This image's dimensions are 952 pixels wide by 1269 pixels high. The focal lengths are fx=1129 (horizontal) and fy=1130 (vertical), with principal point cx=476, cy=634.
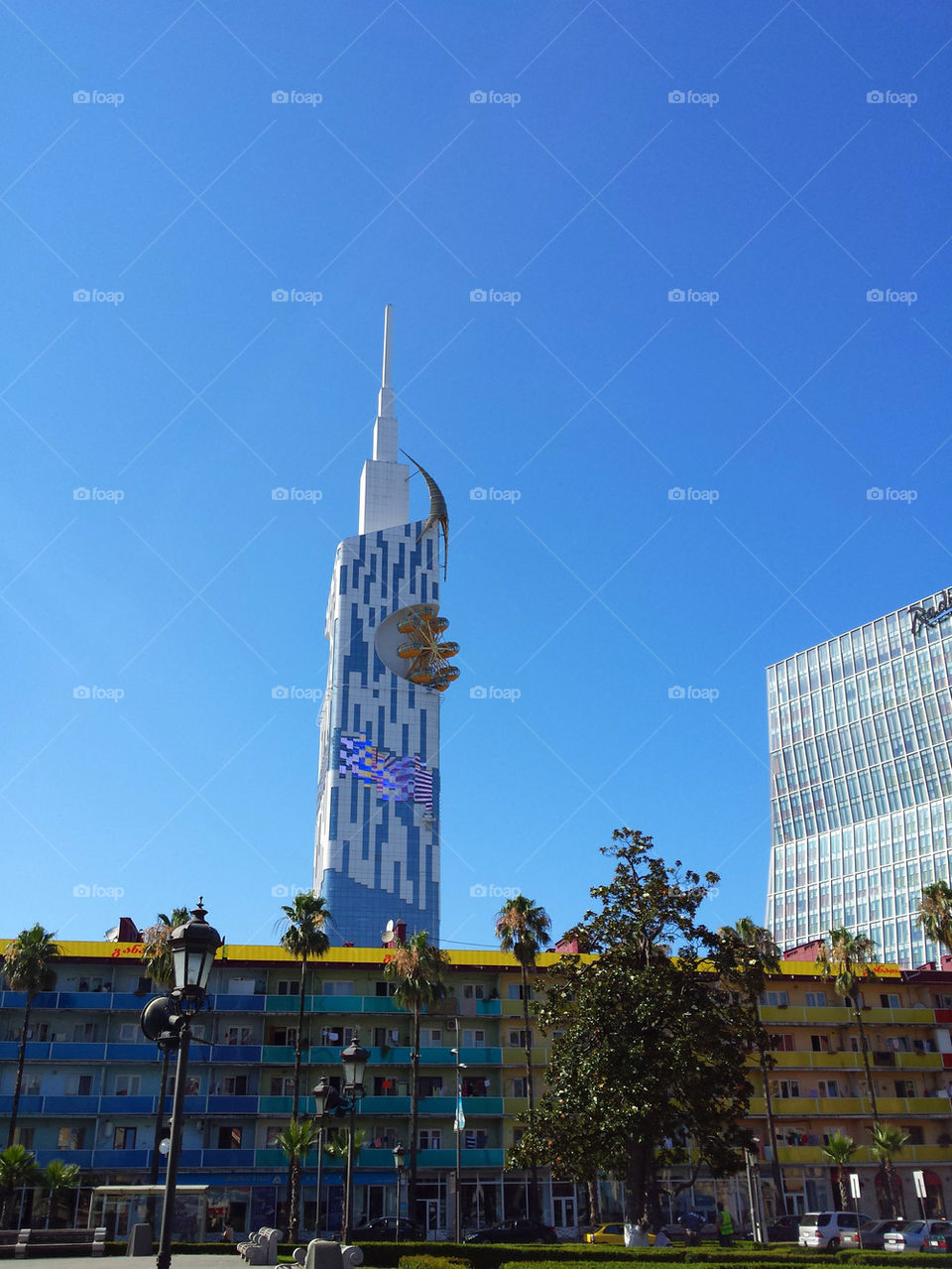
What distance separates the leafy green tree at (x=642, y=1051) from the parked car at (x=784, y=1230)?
20497 mm

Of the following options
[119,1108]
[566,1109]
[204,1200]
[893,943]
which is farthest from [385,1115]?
[893,943]

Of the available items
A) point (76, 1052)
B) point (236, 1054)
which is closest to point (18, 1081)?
point (76, 1052)

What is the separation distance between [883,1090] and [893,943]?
200 ft

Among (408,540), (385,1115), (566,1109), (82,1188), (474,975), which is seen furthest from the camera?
(408,540)

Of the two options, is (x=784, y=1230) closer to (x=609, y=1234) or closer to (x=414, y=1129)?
(x=609, y=1234)

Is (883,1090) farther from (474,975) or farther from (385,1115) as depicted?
(385,1115)

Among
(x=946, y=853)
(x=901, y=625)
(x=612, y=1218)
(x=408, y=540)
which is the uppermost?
(x=408, y=540)

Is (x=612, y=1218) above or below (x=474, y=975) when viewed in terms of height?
below

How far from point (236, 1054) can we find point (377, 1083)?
8.05 m

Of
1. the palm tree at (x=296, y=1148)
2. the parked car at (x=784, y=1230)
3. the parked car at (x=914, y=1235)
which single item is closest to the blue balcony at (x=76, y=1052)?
the palm tree at (x=296, y=1148)

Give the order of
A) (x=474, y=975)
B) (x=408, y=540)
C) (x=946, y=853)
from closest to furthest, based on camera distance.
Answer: (x=474, y=975) < (x=946, y=853) < (x=408, y=540)

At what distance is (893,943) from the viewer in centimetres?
12475

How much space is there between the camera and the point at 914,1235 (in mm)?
41688

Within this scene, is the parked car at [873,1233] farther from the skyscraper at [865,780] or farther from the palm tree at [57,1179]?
the skyscraper at [865,780]
